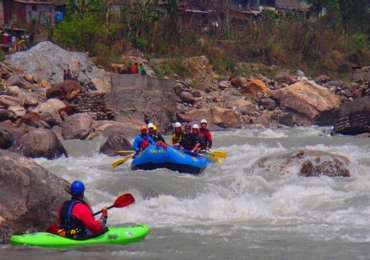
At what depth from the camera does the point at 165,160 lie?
1410 cm

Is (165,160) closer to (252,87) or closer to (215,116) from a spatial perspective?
(215,116)

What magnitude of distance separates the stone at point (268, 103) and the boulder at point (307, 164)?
567 inches

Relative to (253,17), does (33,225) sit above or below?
below

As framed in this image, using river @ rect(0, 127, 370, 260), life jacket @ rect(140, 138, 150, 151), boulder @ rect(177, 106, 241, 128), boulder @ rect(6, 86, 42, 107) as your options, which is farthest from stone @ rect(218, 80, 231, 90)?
life jacket @ rect(140, 138, 150, 151)

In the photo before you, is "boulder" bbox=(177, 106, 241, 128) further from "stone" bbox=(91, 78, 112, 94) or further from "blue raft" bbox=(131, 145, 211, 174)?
"blue raft" bbox=(131, 145, 211, 174)

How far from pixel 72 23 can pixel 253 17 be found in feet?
57.1

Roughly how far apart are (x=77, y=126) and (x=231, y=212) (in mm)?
10382

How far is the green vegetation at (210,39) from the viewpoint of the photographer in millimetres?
32875

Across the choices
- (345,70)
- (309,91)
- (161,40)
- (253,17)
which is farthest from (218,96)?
(253,17)

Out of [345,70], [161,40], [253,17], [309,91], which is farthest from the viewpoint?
[253,17]

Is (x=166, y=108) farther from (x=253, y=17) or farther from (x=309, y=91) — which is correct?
(x=253, y=17)

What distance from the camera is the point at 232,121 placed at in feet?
83.5

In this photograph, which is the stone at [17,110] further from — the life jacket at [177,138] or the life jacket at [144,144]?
the life jacket at [144,144]

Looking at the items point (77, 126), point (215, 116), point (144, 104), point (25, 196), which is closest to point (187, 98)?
point (215, 116)
